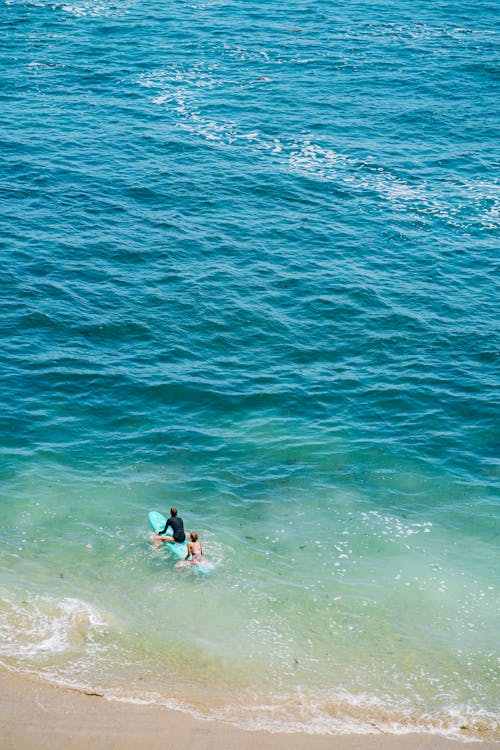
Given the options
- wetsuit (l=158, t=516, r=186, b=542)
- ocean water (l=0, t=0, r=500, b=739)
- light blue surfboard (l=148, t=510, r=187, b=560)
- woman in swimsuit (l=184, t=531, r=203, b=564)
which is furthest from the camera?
wetsuit (l=158, t=516, r=186, b=542)

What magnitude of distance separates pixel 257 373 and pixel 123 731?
25.6 meters

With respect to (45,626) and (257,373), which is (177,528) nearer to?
(45,626)

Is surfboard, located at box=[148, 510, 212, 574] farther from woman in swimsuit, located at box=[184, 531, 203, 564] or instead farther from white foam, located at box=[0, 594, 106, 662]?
white foam, located at box=[0, 594, 106, 662]

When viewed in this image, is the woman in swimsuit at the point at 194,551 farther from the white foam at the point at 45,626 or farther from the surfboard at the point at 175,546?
the white foam at the point at 45,626

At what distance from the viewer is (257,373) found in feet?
166

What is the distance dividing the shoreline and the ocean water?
1.97 ft

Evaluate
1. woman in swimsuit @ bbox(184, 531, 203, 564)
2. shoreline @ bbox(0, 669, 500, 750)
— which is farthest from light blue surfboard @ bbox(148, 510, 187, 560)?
shoreline @ bbox(0, 669, 500, 750)

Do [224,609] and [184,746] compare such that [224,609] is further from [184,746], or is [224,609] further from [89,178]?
[89,178]

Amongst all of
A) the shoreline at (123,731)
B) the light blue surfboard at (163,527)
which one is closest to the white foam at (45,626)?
the shoreline at (123,731)

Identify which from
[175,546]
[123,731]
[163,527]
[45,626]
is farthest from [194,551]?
[123,731]

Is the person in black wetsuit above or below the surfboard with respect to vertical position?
above

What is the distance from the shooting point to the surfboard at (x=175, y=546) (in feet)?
120

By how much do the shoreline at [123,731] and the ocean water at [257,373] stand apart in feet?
1.97

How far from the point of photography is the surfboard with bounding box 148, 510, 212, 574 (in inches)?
1435
